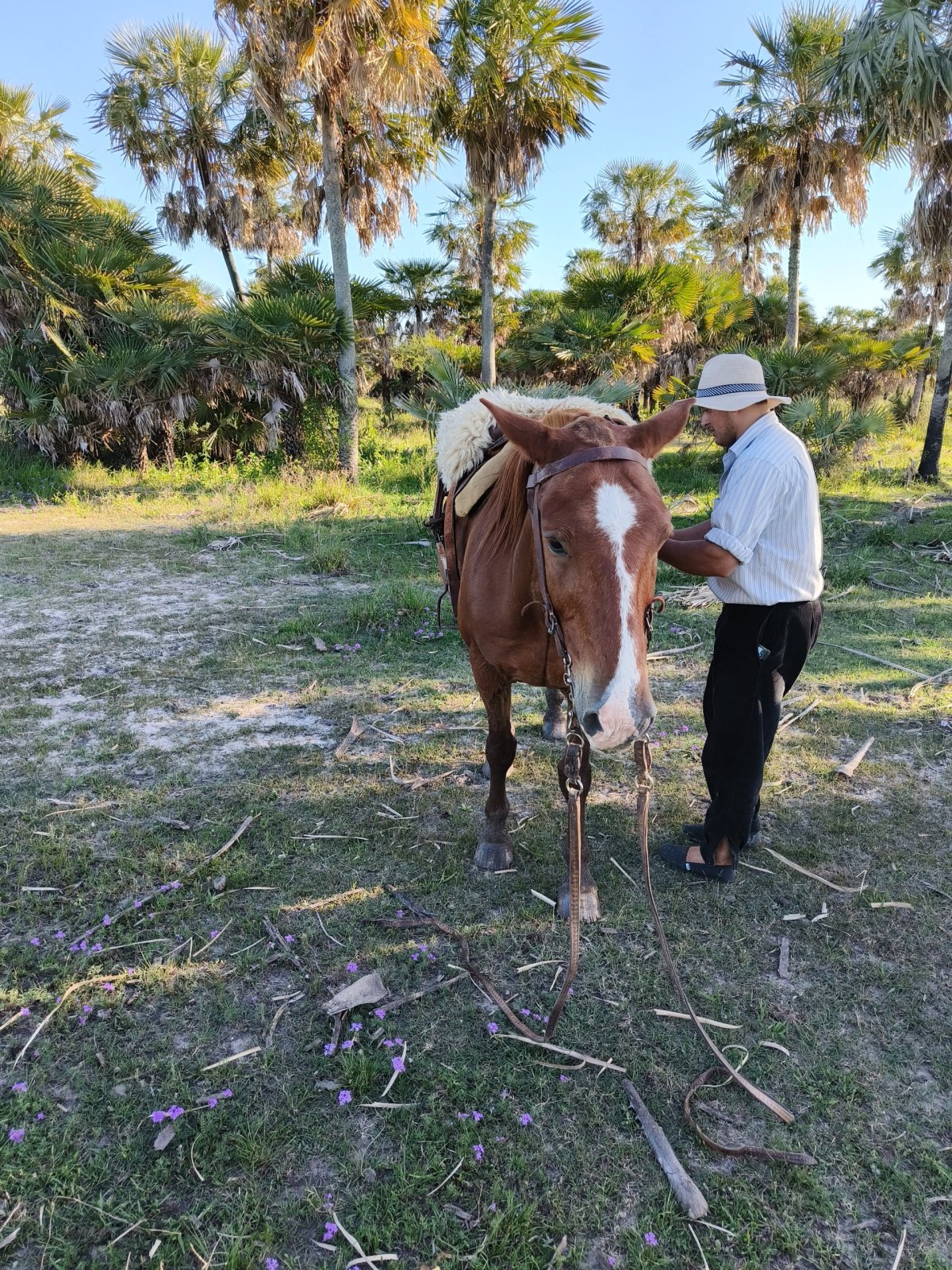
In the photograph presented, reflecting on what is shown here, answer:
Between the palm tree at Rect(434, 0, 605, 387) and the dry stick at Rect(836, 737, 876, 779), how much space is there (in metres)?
13.9

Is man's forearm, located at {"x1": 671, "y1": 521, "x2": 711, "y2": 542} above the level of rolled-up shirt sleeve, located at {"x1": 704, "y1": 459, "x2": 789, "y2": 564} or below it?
below

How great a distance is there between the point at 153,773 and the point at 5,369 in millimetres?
13235

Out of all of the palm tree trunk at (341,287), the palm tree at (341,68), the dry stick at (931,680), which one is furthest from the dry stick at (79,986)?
the palm tree at (341,68)

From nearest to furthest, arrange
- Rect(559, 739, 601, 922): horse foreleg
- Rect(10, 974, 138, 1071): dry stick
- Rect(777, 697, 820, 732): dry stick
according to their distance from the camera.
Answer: Rect(10, 974, 138, 1071): dry stick
Rect(559, 739, 601, 922): horse foreleg
Rect(777, 697, 820, 732): dry stick

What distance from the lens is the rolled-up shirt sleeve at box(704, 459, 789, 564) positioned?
261 cm

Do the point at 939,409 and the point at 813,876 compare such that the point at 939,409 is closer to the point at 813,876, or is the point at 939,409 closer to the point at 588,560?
the point at 813,876

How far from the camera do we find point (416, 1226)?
1.80 m

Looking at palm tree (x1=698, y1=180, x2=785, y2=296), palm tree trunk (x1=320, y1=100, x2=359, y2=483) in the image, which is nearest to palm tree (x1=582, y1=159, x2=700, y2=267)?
palm tree (x1=698, y1=180, x2=785, y2=296)

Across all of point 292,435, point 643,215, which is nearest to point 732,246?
point 643,215

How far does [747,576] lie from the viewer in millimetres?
2766

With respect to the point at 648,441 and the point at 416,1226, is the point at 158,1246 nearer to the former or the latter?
the point at 416,1226

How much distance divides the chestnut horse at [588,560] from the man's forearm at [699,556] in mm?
439

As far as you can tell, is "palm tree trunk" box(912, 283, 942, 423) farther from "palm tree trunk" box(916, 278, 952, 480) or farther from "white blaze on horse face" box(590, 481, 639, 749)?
"white blaze on horse face" box(590, 481, 639, 749)

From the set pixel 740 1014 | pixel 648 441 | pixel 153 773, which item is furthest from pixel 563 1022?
pixel 153 773
